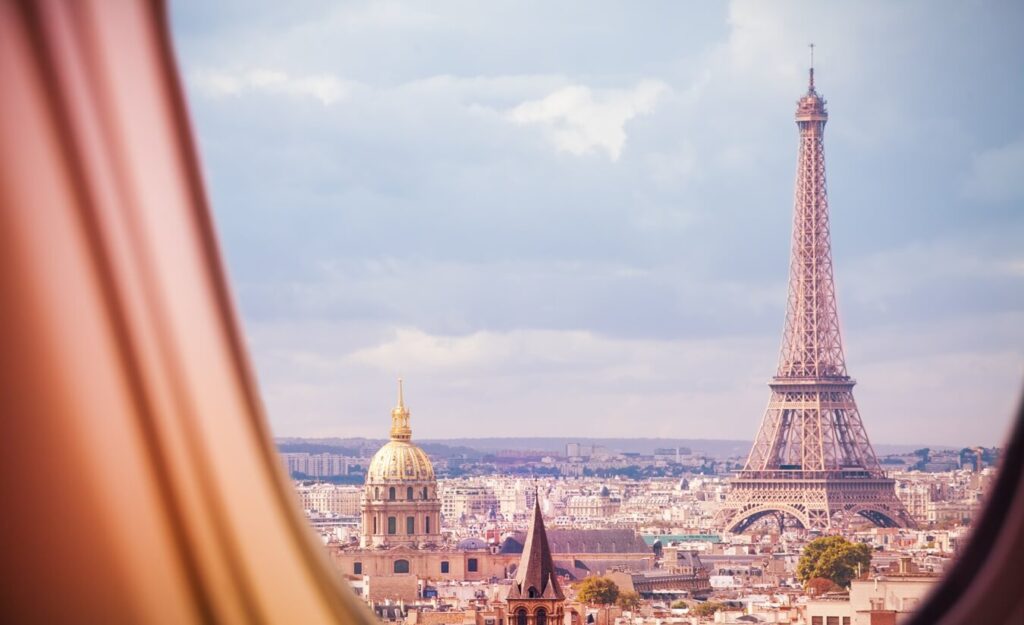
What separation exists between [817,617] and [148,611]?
1499cm

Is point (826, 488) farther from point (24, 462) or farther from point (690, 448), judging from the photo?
point (24, 462)

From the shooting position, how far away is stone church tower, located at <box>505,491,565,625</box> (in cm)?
2175

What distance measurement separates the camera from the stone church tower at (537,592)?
71.4 ft

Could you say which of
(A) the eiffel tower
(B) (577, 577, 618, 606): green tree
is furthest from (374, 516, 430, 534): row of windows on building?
(A) the eiffel tower

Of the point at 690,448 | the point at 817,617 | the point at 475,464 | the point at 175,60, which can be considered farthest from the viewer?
the point at 690,448

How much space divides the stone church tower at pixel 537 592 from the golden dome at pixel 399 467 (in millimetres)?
17374

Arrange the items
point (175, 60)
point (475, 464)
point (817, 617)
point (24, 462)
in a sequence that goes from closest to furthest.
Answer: point (24, 462) < point (175, 60) < point (817, 617) < point (475, 464)

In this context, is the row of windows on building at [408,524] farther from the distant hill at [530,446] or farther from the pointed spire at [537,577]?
the pointed spire at [537,577]

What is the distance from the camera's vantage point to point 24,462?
7.43 feet

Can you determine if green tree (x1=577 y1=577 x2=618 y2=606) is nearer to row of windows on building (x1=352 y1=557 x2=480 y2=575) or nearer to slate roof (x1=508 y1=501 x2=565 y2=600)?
row of windows on building (x1=352 y1=557 x2=480 y2=575)

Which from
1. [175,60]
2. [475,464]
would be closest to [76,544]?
[175,60]

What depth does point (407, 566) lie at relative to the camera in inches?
1566

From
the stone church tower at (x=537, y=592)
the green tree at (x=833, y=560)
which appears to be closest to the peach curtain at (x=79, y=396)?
the stone church tower at (x=537, y=592)

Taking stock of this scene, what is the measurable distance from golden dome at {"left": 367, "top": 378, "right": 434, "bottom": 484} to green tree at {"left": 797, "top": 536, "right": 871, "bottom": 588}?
8725 mm
